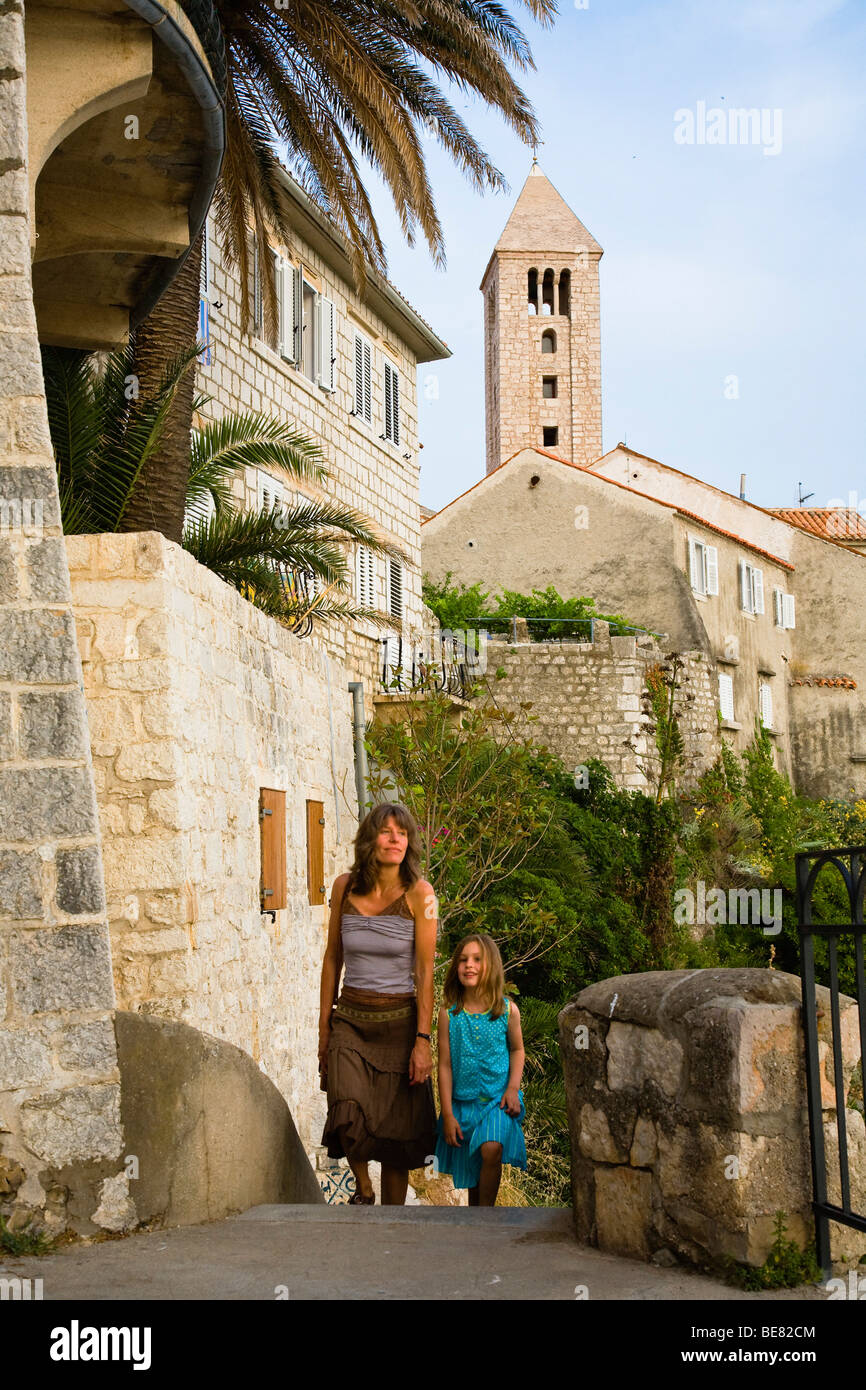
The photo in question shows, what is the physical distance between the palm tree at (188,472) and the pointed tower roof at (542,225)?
39.1m

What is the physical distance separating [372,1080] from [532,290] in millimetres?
48345

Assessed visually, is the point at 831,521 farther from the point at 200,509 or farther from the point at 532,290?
the point at 200,509

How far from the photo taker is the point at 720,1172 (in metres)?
3.63

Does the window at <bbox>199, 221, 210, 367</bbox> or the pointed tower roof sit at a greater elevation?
the pointed tower roof

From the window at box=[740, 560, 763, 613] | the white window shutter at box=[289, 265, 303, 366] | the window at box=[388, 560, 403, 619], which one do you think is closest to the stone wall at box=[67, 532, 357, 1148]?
the white window shutter at box=[289, 265, 303, 366]

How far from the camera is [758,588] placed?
33.3 metres

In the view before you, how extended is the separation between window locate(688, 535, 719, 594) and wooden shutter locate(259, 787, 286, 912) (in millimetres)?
22753

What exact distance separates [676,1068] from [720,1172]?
32cm

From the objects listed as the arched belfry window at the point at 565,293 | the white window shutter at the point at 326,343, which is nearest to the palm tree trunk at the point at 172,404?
the white window shutter at the point at 326,343

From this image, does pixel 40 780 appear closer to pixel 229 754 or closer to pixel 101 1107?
pixel 101 1107

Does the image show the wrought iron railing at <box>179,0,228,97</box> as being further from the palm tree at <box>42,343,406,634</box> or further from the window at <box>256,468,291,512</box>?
the window at <box>256,468,291,512</box>

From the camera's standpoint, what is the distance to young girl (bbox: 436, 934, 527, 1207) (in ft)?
18.4

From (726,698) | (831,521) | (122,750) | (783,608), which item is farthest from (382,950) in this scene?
(831,521)

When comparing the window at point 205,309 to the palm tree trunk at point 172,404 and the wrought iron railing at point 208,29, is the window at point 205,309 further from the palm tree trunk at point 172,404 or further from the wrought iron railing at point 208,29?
the wrought iron railing at point 208,29
